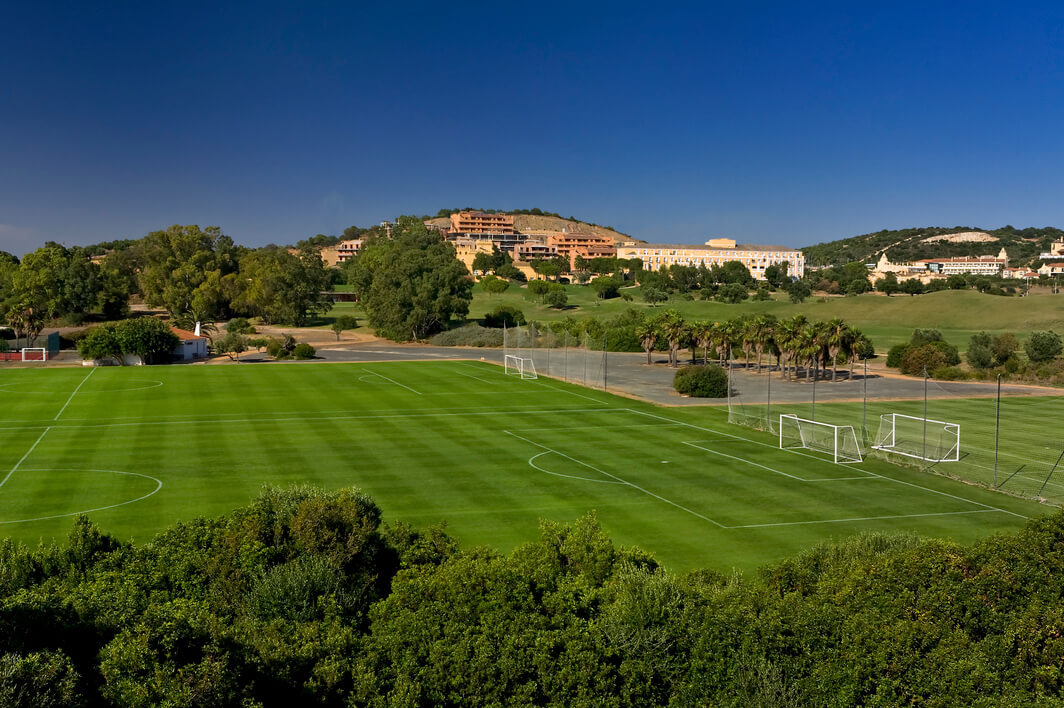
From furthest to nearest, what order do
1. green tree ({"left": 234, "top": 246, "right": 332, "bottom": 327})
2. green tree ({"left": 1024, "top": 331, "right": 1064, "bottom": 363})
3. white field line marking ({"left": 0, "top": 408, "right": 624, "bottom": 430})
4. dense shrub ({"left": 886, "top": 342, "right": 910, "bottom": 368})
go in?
green tree ({"left": 234, "top": 246, "right": 332, "bottom": 327}) → dense shrub ({"left": 886, "top": 342, "right": 910, "bottom": 368}) → green tree ({"left": 1024, "top": 331, "right": 1064, "bottom": 363}) → white field line marking ({"left": 0, "top": 408, "right": 624, "bottom": 430})

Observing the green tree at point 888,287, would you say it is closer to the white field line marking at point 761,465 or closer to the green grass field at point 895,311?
the green grass field at point 895,311

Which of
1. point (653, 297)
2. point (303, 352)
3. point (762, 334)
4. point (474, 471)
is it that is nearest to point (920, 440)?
point (474, 471)

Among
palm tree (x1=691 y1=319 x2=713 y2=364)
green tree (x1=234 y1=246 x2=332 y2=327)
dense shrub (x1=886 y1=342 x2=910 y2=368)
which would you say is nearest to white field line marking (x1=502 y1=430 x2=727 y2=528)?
palm tree (x1=691 y1=319 x2=713 y2=364)

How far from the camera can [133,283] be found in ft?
470

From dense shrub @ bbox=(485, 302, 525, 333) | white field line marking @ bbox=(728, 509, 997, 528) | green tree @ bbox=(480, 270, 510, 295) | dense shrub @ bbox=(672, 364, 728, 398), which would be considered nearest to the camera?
white field line marking @ bbox=(728, 509, 997, 528)

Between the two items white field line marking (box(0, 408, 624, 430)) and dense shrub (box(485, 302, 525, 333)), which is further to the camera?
dense shrub (box(485, 302, 525, 333))

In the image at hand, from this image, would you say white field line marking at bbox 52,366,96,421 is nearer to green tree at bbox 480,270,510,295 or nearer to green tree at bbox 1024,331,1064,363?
green tree at bbox 1024,331,1064,363

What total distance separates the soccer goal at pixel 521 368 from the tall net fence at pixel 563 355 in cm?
60

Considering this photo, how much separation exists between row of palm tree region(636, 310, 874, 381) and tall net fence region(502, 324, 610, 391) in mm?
5461

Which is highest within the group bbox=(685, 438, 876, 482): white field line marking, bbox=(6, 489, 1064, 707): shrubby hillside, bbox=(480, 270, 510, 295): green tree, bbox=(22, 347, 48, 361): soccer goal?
bbox=(480, 270, 510, 295): green tree

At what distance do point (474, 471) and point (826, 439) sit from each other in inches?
613

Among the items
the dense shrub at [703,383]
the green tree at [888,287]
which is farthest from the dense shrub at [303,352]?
the green tree at [888,287]

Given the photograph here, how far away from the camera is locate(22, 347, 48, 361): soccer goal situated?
6556 cm

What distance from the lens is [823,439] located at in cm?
3488
